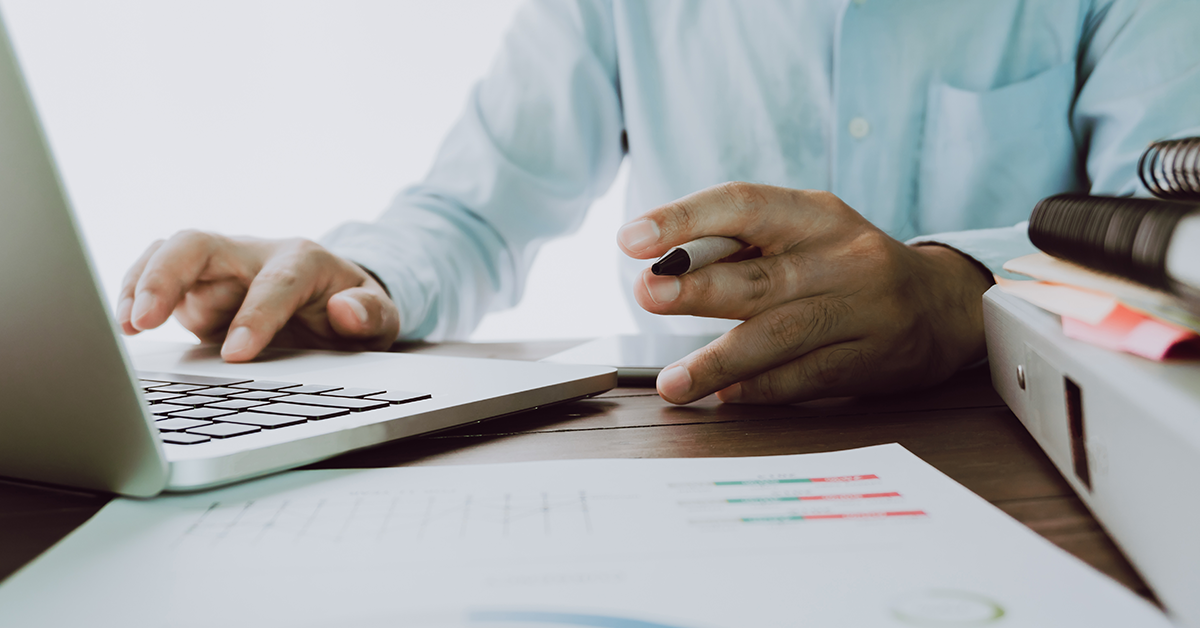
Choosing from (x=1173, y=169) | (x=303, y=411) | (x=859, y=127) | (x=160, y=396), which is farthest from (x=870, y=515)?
(x=859, y=127)

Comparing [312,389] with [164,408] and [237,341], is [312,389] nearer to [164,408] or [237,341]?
[164,408]

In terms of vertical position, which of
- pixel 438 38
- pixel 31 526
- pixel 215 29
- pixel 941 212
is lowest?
pixel 941 212

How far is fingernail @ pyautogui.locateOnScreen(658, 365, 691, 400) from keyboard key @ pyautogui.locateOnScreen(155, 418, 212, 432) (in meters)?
0.24

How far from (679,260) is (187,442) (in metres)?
0.24

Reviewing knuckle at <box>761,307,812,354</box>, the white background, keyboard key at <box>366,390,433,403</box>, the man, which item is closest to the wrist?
the man

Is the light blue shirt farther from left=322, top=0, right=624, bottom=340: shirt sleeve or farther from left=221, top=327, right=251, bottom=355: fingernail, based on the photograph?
left=221, top=327, right=251, bottom=355: fingernail

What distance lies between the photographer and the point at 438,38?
1984 millimetres

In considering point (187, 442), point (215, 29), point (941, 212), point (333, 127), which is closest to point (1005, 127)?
point (941, 212)

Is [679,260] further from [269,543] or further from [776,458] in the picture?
[269,543]

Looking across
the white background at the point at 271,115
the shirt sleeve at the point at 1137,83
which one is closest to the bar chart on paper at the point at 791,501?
the shirt sleeve at the point at 1137,83

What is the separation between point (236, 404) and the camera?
13.1 inches

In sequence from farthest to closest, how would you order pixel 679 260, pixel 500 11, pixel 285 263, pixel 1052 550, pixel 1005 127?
pixel 500 11 < pixel 1005 127 < pixel 285 263 < pixel 679 260 < pixel 1052 550

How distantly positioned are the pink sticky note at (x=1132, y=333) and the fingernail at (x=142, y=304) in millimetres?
591

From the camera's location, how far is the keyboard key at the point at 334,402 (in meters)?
0.33
